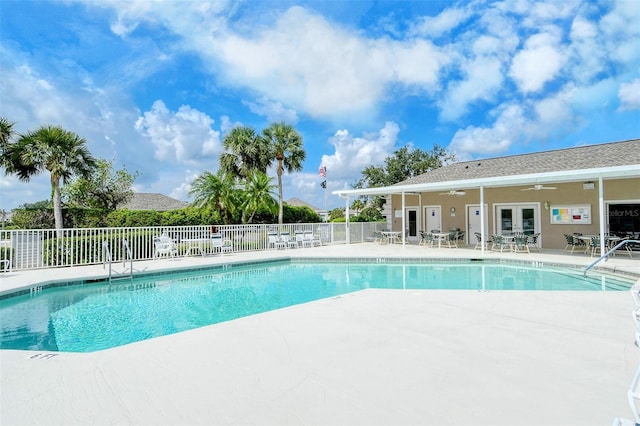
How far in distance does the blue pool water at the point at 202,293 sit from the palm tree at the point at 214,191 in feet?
27.9

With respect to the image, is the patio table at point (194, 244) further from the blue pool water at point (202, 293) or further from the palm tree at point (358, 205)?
the palm tree at point (358, 205)

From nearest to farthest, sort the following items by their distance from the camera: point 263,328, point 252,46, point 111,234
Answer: point 263,328 → point 111,234 → point 252,46

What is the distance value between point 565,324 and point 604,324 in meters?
0.53

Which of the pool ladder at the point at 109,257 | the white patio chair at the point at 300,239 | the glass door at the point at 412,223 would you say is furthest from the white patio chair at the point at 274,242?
the glass door at the point at 412,223

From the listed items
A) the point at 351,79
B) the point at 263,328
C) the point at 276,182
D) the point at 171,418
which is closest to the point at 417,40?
the point at 351,79

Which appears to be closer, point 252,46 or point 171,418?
point 171,418

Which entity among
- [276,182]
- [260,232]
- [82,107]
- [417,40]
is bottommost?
[260,232]

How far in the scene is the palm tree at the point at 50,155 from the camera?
49.4ft

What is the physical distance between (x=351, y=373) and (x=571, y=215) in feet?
51.3

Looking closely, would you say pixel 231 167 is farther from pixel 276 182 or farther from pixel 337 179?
pixel 337 179

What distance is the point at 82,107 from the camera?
16.8 m

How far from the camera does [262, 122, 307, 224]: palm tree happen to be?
2342 centimetres

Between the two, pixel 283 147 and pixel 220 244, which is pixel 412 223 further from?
pixel 220 244

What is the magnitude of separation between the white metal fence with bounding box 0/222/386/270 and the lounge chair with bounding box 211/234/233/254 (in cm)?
21
